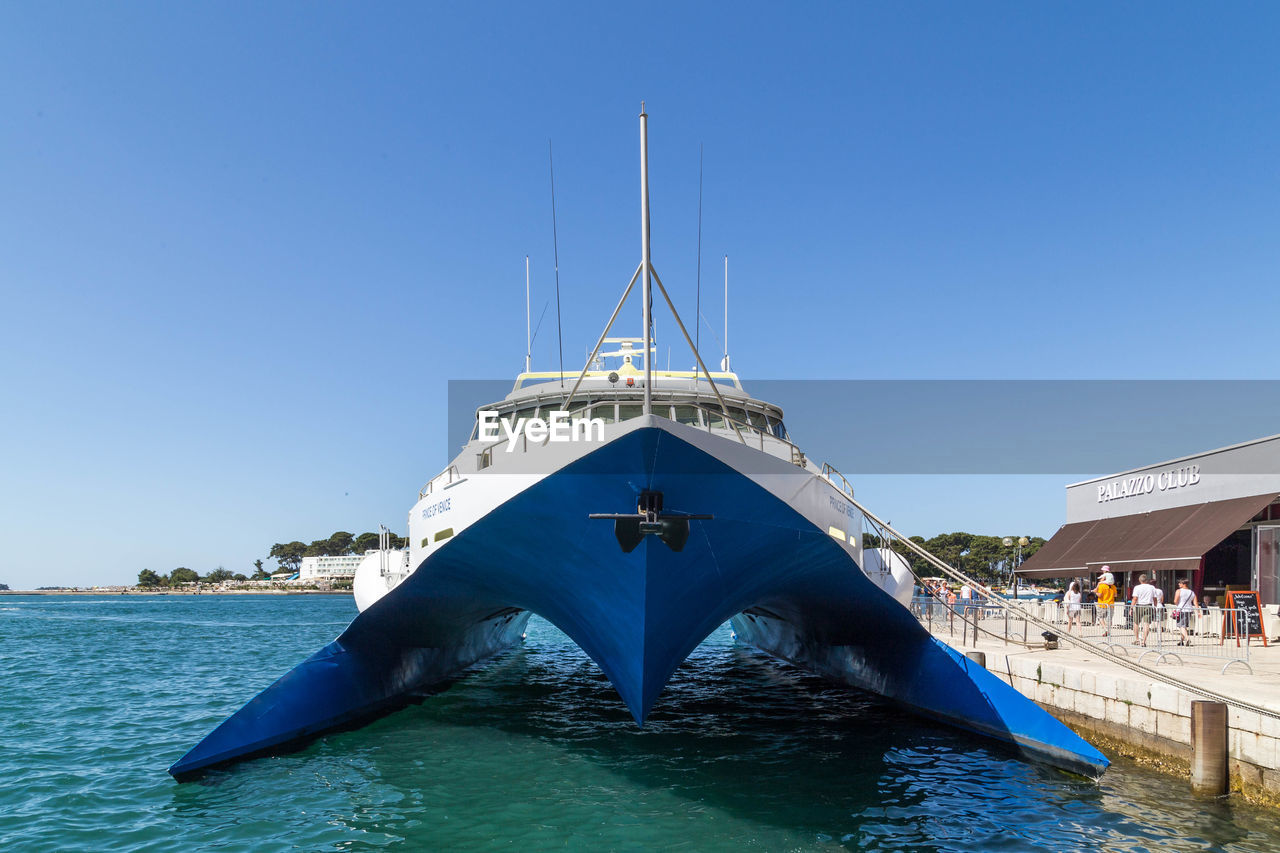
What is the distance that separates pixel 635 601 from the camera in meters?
10.9

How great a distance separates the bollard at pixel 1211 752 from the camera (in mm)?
9945

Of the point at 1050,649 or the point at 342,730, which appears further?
the point at 1050,649

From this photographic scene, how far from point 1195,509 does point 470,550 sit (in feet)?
74.3

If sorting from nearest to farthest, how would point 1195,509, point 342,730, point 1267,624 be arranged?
point 342,730 < point 1267,624 < point 1195,509

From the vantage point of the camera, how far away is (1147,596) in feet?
55.9

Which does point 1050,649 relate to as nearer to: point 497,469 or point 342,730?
point 497,469

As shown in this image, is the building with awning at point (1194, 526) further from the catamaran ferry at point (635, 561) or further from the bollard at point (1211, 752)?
the bollard at point (1211, 752)

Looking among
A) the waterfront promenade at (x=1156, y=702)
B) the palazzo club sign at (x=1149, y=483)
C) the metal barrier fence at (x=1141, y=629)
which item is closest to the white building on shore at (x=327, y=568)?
the palazzo club sign at (x=1149, y=483)

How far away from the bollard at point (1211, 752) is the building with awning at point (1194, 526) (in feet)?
39.7

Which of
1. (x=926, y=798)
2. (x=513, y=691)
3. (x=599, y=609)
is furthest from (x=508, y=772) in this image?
(x=513, y=691)

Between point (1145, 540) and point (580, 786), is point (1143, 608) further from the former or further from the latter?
point (580, 786)

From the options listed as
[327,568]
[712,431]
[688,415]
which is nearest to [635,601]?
[712,431]

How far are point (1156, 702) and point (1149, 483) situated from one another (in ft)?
62.9
